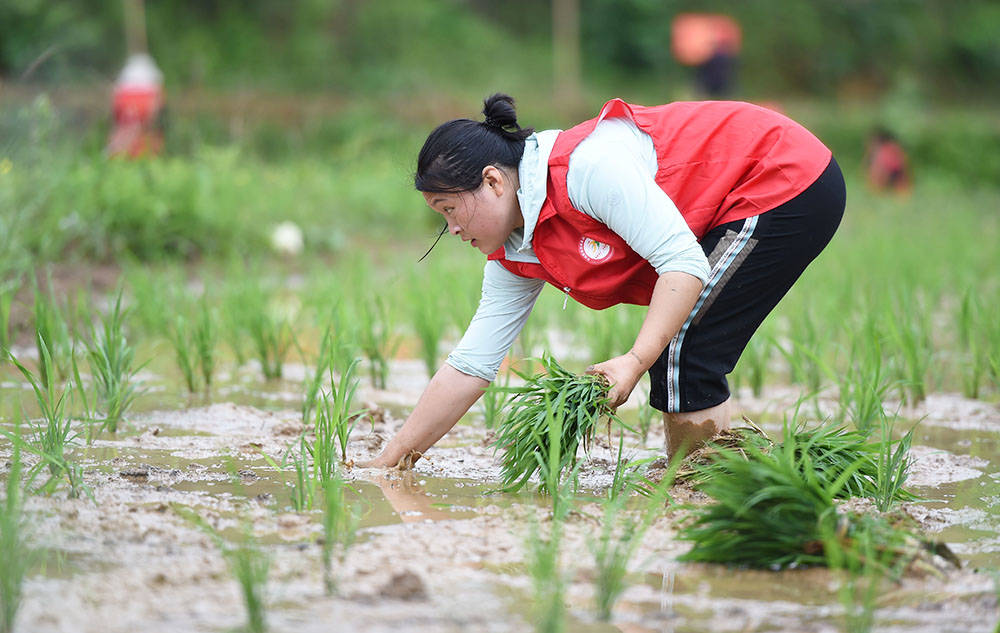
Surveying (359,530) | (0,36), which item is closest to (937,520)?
(359,530)

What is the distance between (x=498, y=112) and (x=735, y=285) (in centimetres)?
67

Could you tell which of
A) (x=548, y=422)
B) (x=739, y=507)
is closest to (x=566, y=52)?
(x=548, y=422)

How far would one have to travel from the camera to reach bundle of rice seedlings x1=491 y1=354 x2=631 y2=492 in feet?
7.62

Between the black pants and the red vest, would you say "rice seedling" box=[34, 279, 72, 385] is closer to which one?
the red vest

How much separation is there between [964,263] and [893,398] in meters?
2.90

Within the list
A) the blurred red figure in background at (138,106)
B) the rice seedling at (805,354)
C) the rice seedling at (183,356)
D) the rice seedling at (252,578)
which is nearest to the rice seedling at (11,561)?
the rice seedling at (252,578)

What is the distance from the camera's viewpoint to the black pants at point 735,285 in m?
2.44

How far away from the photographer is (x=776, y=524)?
1934 millimetres

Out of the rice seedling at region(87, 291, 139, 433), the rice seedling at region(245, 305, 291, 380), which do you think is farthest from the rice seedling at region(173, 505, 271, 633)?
the rice seedling at region(245, 305, 291, 380)

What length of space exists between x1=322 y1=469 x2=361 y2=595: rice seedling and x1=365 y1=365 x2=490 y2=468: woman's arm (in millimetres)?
459

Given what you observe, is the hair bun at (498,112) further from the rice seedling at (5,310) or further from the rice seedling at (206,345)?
the rice seedling at (5,310)

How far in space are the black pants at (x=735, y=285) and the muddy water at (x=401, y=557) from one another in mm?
332

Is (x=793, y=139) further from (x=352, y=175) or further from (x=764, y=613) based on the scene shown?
(x=352, y=175)

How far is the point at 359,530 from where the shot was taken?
2.13 meters
